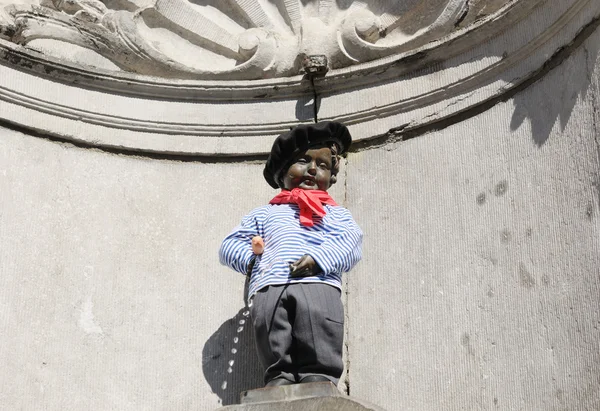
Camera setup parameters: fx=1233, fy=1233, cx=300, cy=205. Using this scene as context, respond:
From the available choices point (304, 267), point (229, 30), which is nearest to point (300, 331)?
point (304, 267)

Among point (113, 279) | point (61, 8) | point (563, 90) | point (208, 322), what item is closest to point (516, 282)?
point (563, 90)

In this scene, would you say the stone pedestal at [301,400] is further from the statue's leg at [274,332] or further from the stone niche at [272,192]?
the stone niche at [272,192]

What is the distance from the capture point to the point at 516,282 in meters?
4.20

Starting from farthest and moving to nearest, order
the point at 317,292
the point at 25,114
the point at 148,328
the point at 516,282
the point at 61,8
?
the point at 61,8
the point at 25,114
the point at 148,328
the point at 516,282
the point at 317,292

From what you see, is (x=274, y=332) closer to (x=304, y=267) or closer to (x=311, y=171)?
(x=304, y=267)

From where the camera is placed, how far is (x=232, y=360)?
440cm

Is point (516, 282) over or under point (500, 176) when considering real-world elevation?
under

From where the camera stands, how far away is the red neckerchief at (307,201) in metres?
4.07

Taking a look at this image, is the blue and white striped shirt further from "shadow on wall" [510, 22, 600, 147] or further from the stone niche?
"shadow on wall" [510, 22, 600, 147]

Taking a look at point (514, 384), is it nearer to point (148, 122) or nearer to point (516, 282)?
point (516, 282)

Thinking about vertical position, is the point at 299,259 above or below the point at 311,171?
below

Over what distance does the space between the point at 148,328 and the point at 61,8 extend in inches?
58.4

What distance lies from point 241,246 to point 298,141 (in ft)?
1.37

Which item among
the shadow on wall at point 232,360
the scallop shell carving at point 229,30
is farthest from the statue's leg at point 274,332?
the scallop shell carving at point 229,30
